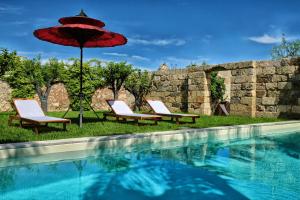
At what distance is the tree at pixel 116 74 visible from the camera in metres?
16.4

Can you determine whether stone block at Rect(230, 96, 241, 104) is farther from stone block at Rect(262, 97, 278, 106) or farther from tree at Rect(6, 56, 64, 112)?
tree at Rect(6, 56, 64, 112)

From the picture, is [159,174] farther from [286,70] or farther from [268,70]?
[268,70]

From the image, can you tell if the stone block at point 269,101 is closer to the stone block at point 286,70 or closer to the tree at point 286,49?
the stone block at point 286,70

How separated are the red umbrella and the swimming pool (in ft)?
9.03

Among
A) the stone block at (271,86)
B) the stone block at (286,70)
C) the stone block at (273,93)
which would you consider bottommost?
the stone block at (273,93)

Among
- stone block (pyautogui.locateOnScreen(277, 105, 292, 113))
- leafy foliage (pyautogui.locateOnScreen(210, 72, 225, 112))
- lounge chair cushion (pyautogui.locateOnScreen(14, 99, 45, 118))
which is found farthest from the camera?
leafy foliage (pyautogui.locateOnScreen(210, 72, 225, 112))

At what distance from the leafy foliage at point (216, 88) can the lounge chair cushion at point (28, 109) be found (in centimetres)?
1240

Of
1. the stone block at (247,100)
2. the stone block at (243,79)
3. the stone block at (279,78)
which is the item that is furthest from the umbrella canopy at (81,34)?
the stone block at (279,78)

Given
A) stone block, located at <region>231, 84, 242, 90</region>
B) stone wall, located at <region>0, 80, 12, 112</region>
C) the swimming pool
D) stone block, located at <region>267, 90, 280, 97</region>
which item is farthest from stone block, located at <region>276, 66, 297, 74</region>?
stone wall, located at <region>0, 80, 12, 112</region>

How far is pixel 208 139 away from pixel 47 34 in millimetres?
4897

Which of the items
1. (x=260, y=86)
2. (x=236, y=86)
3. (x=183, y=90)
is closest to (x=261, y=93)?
(x=260, y=86)

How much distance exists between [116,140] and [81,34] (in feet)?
10.6

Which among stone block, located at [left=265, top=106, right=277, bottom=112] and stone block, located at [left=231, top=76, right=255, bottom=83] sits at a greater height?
stone block, located at [left=231, top=76, right=255, bottom=83]

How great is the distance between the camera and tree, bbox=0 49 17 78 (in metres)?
12.9
